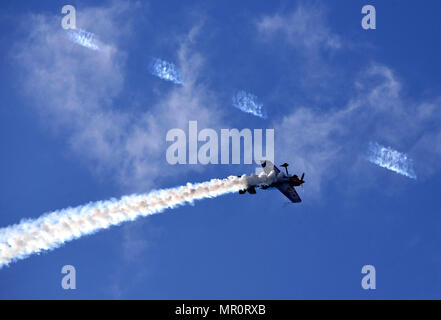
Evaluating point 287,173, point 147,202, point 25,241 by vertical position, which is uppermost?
point 287,173

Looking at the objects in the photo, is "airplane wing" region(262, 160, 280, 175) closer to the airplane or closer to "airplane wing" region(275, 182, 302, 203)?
the airplane

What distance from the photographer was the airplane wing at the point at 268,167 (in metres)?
131

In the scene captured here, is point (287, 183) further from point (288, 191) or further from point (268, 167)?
point (268, 167)

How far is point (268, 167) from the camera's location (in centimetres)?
13400

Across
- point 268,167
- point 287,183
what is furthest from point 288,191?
point 268,167

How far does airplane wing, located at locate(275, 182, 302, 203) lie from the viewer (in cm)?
12875

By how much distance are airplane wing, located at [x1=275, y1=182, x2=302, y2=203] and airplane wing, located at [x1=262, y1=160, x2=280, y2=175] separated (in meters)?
2.72

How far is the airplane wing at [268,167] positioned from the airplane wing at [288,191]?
107 inches

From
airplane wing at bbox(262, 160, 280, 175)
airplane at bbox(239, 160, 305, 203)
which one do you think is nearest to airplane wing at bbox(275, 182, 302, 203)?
airplane at bbox(239, 160, 305, 203)
